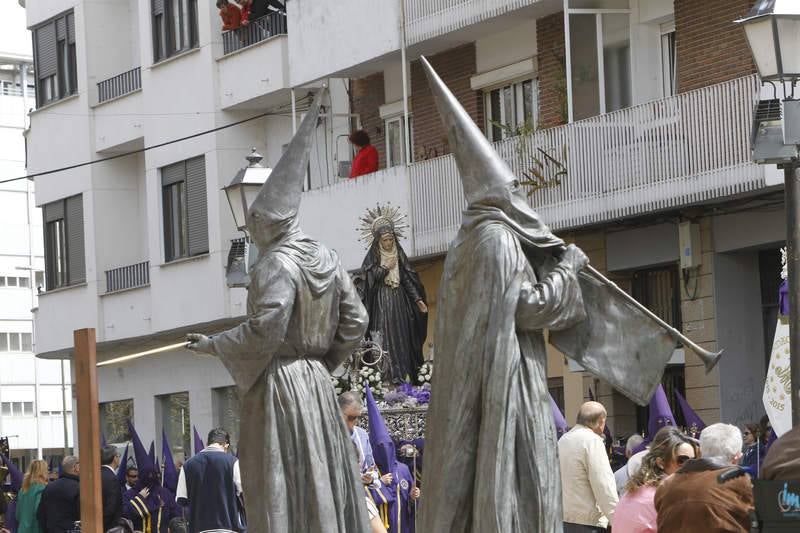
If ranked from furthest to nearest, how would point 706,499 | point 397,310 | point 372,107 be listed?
point 372,107
point 397,310
point 706,499

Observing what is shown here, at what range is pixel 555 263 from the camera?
A: 9812 mm

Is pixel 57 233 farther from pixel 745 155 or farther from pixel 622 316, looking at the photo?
pixel 622 316

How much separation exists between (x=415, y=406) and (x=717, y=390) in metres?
7.99

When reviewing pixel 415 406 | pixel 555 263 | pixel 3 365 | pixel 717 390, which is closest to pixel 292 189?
pixel 555 263

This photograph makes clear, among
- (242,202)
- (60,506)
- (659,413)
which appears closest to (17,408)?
(60,506)

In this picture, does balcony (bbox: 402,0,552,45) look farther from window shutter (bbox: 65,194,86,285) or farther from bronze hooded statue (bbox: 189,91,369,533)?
bronze hooded statue (bbox: 189,91,369,533)

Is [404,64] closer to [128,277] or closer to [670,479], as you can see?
[128,277]

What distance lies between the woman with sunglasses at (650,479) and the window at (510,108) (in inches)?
684

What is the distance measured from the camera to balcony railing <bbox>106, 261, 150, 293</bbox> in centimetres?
3869

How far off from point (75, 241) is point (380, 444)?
2609 centimetres

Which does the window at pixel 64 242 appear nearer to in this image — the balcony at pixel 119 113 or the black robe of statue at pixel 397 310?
the balcony at pixel 119 113

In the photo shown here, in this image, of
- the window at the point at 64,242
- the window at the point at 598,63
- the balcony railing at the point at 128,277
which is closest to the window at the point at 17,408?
the window at the point at 64,242

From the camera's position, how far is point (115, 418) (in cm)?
4166

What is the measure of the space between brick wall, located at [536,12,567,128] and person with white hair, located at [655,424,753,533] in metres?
18.1
